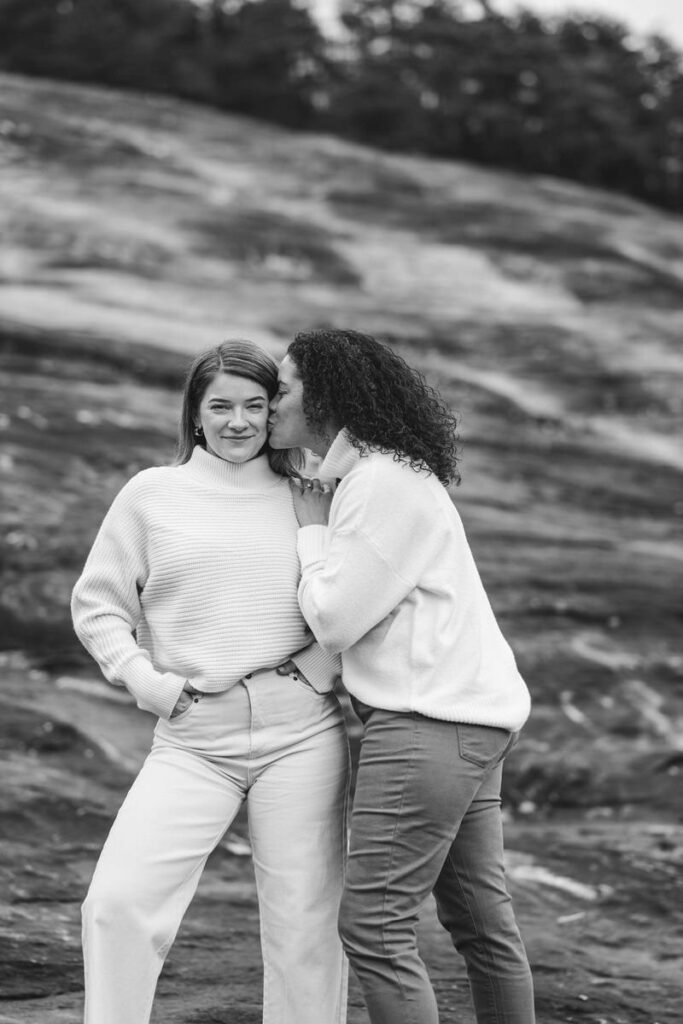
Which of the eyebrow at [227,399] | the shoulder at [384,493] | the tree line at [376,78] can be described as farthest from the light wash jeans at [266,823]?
the tree line at [376,78]

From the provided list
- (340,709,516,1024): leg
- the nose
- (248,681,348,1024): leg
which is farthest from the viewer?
the nose

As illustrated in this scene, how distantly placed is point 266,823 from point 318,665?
0.45m

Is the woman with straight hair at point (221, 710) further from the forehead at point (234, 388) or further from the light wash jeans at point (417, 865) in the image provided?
the light wash jeans at point (417, 865)

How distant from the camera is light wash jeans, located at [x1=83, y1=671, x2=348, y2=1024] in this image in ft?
11.6

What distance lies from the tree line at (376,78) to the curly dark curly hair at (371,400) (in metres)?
18.1

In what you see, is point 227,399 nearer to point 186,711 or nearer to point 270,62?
point 186,711

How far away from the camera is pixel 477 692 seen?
11.7ft

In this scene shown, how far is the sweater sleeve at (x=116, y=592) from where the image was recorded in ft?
12.2

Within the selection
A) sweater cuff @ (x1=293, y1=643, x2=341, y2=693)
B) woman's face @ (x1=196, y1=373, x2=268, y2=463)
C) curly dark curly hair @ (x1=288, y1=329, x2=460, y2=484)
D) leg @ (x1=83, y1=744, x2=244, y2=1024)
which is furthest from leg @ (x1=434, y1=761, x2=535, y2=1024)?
woman's face @ (x1=196, y1=373, x2=268, y2=463)

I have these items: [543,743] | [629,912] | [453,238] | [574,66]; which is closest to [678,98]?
[574,66]

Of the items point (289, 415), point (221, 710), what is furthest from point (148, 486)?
point (221, 710)

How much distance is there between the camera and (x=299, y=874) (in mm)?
3641

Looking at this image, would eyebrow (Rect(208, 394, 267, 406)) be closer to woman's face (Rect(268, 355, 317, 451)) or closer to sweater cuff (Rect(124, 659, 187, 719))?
woman's face (Rect(268, 355, 317, 451))

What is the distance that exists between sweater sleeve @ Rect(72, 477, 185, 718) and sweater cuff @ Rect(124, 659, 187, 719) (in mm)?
35
